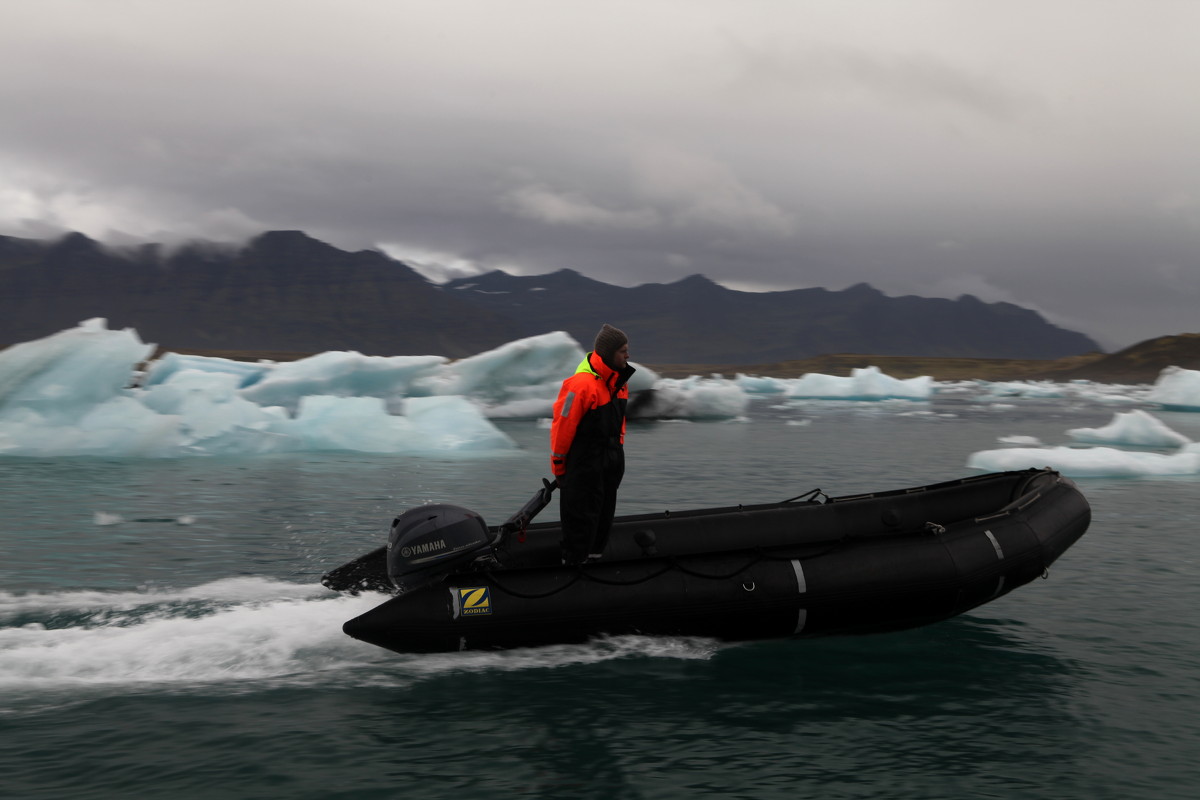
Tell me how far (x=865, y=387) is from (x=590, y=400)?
45.4 m

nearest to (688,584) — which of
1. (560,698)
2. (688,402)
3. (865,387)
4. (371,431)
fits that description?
(560,698)

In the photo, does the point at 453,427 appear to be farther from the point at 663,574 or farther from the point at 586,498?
the point at 663,574

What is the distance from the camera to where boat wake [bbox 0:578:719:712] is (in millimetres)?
5664

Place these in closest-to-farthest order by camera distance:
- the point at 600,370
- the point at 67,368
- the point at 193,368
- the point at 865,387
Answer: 1. the point at 600,370
2. the point at 67,368
3. the point at 193,368
4. the point at 865,387

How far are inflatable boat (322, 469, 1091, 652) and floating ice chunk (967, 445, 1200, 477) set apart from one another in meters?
9.30

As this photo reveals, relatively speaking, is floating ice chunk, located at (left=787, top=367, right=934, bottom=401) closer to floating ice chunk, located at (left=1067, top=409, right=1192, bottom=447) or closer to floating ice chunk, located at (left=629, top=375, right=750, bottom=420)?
floating ice chunk, located at (left=629, top=375, right=750, bottom=420)

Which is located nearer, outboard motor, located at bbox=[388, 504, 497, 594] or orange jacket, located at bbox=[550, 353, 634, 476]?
orange jacket, located at bbox=[550, 353, 634, 476]

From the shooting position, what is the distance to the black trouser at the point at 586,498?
6234mm

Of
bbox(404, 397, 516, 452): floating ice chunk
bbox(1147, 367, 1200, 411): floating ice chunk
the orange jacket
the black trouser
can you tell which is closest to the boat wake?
the black trouser

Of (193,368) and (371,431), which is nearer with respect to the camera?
(371,431)

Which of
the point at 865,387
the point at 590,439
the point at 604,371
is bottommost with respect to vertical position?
the point at 590,439

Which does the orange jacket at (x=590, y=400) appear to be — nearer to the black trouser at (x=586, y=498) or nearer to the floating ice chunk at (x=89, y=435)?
the black trouser at (x=586, y=498)

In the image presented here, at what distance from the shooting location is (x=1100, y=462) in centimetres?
1569

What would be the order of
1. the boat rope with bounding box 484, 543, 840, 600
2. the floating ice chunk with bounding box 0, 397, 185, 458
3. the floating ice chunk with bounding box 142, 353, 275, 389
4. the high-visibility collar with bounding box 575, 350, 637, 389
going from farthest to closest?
the floating ice chunk with bounding box 142, 353, 275, 389 < the floating ice chunk with bounding box 0, 397, 185, 458 < the boat rope with bounding box 484, 543, 840, 600 < the high-visibility collar with bounding box 575, 350, 637, 389
